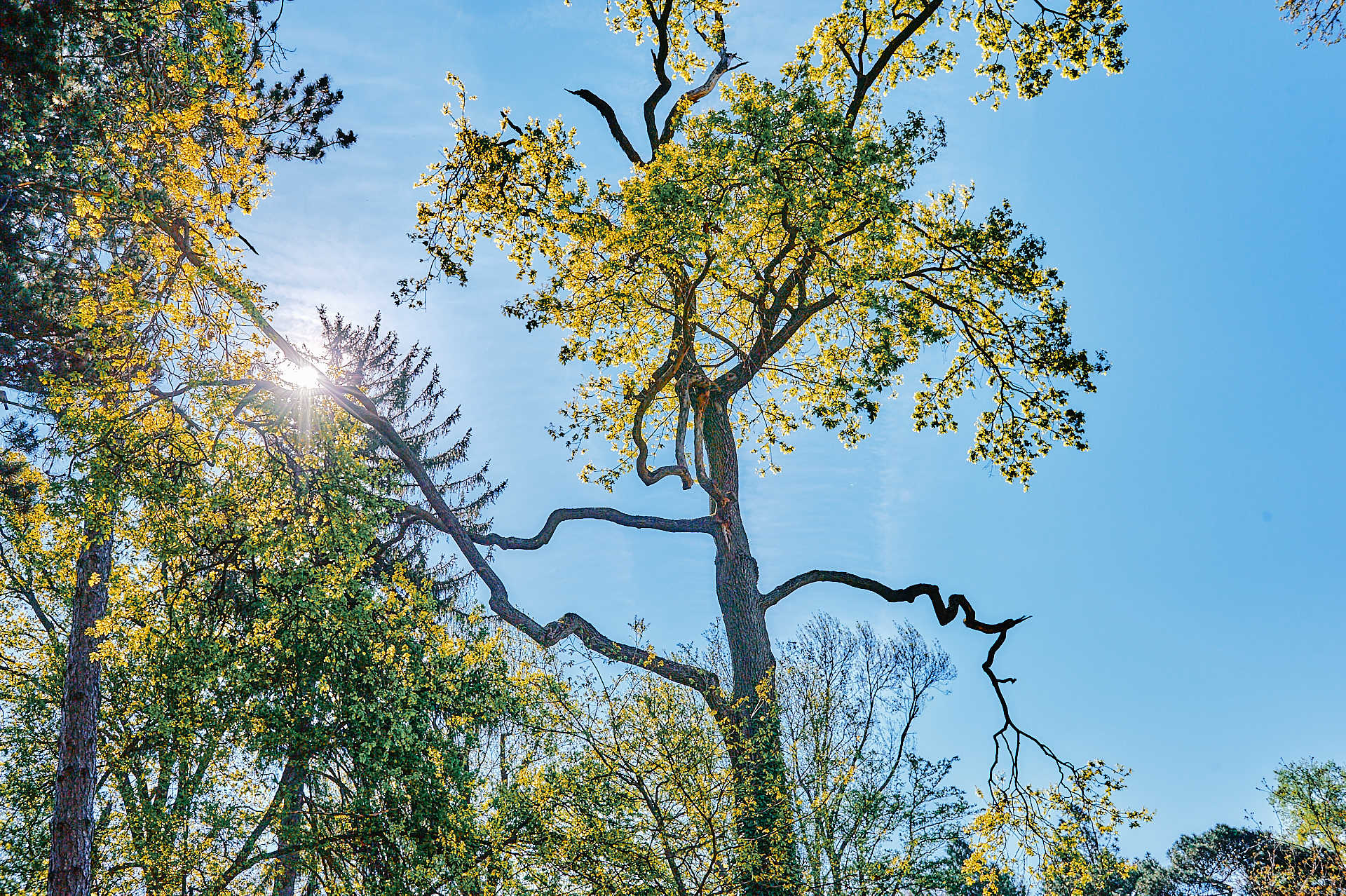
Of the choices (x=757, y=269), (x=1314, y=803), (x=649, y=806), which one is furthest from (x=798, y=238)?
(x=1314, y=803)

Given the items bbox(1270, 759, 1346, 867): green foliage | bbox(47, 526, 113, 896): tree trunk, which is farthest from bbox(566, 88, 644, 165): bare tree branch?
bbox(1270, 759, 1346, 867): green foliage

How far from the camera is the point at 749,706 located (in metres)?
8.59

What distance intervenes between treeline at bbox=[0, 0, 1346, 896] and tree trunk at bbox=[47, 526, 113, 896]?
0.13 ft

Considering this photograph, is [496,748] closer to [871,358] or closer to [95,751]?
[95,751]

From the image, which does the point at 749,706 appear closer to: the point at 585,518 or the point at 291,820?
the point at 585,518

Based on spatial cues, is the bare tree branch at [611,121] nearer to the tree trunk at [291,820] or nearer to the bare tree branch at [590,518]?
the bare tree branch at [590,518]

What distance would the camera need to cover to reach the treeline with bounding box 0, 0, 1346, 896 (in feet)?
Answer: 23.2

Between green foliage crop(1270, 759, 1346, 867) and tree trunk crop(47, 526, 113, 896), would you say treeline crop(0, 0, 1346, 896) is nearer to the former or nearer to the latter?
tree trunk crop(47, 526, 113, 896)

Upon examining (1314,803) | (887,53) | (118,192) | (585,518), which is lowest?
(1314,803)

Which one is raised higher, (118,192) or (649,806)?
(118,192)

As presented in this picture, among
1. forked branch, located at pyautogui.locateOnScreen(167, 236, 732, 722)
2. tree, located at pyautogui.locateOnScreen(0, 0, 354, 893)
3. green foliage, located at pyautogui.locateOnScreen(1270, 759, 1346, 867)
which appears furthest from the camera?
green foliage, located at pyautogui.locateOnScreen(1270, 759, 1346, 867)

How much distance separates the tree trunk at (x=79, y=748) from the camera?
8.34 meters

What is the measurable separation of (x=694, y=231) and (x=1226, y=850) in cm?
3604

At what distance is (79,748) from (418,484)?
4.72 m
